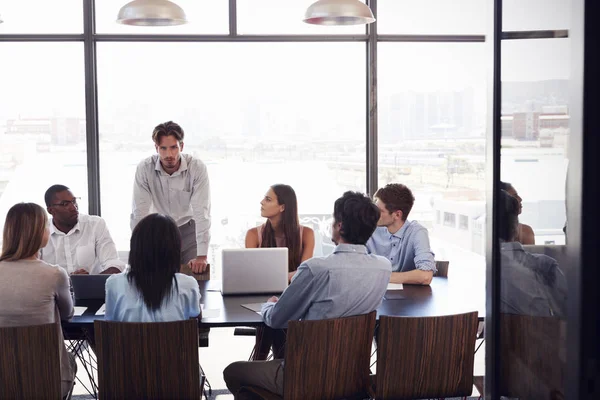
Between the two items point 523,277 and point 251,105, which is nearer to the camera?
point 523,277

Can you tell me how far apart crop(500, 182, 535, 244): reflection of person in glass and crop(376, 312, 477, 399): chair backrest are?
6.05 feet

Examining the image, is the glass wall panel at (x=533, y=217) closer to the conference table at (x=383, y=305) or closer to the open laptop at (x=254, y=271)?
the conference table at (x=383, y=305)

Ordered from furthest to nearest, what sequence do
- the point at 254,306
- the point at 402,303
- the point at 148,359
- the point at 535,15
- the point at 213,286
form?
the point at 213,286 → the point at 402,303 → the point at 254,306 → the point at 148,359 → the point at 535,15

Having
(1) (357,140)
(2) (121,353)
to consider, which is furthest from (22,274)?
(1) (357,140)

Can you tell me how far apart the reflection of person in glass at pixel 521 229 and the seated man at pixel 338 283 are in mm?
1989

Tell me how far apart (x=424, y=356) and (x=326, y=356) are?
16.6 inches

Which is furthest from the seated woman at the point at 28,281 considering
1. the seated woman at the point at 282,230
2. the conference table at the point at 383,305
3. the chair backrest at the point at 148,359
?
the seated woman at the point at 282,230

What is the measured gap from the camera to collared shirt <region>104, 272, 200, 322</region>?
3.21 meters

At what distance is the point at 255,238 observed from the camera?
4.93 metres

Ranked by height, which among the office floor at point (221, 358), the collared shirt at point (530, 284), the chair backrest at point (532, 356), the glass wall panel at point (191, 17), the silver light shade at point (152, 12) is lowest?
the office floor at point (221, 358)

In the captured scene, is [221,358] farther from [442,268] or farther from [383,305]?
[383,305]

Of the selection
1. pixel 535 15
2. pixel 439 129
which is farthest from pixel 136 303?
pixel 439 129

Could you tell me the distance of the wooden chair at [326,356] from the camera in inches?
117

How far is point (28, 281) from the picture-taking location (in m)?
3.27
